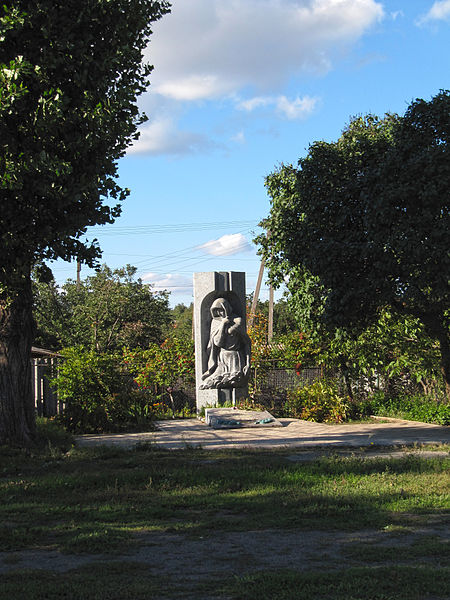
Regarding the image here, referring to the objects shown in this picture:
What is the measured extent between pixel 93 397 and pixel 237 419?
10.4 ft

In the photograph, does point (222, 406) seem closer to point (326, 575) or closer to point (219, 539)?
point (219, 539)

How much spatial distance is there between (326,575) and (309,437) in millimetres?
8046

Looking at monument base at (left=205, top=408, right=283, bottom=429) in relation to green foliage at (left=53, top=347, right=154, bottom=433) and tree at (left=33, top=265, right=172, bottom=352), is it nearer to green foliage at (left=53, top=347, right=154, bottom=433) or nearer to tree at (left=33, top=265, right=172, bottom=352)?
green foliage at (left=53, top=347, right=154, bottom=433)

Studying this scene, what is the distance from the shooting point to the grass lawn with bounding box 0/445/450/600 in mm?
4094

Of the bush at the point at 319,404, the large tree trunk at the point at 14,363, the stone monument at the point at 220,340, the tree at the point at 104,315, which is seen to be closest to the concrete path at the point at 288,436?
the bush at the point at 319,404

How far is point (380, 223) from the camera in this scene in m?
11.2

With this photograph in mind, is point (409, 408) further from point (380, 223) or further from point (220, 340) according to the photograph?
point (380, 223)

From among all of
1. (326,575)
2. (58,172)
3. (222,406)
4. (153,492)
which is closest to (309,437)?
(222,406)

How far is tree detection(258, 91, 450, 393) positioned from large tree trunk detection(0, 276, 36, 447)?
17.4 feet

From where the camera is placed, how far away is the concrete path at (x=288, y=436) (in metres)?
11.0

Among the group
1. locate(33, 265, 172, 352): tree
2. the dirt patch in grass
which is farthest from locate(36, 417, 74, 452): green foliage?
locate(33, 265, 172, 352): tree

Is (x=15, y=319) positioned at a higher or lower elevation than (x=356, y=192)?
lower

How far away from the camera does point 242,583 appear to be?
13.6 feet

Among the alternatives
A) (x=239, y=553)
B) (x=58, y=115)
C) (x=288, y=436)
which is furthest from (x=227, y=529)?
(x=288, y=436)
